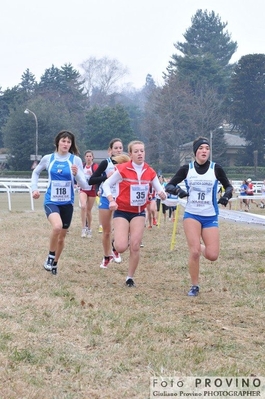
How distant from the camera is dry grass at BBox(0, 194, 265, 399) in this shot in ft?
15.3

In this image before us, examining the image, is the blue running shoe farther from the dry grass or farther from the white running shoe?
the white running shoe

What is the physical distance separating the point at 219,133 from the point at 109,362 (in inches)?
2783

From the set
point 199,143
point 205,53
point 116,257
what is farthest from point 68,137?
point 205,53

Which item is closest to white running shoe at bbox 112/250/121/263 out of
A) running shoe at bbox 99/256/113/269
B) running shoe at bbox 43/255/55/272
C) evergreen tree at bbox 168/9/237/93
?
running shoe at bbox 99/256/113/269

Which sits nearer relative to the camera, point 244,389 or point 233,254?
point 244,389

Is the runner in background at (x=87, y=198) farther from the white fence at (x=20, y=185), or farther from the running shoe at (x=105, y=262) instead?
the white fence at (x=20, y=185)

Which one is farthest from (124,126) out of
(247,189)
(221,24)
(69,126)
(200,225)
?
(200,225)

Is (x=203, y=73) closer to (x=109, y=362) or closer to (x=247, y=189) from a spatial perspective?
(x=247, y=189)

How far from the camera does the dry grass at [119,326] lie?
468cm

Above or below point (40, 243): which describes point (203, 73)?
above

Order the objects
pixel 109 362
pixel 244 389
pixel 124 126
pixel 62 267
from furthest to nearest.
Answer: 1. pixel 124 126
2. pixel 62 267
3. pixel 109 362
4. pixel 244 389

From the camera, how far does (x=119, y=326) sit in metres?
6.19

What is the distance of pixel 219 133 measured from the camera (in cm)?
7444

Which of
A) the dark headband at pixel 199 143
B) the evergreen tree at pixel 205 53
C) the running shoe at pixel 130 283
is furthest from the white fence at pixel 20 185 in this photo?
the evergreen tree at pixel 205 53
